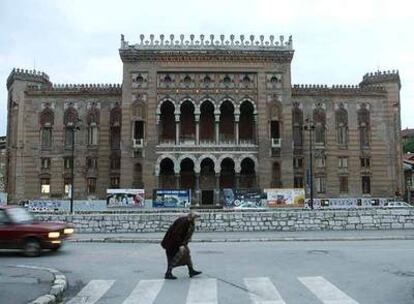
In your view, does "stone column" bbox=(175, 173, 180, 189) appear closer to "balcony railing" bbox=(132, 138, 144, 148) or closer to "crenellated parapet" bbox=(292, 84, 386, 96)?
"balcony railing" bbox=(132, 138, 144, 148)

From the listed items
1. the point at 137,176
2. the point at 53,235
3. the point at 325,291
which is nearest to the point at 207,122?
the point at 137,176

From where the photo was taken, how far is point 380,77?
2267 inches

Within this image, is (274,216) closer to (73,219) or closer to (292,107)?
(73,219)

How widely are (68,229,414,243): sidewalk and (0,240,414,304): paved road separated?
6.27 ft

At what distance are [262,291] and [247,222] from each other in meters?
14.6

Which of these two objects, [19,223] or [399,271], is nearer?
[399,271]

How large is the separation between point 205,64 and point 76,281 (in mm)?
40736

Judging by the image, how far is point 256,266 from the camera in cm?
1345

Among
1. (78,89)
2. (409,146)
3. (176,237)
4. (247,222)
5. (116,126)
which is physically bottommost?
(247,222)

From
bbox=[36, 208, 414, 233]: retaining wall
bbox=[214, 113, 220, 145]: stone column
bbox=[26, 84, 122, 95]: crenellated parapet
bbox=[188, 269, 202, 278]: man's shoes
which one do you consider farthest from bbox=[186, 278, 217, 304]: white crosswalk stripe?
bbox=[26, 84, 122, 95]: crenellated parapet

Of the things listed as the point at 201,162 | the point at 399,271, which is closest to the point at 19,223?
the point at 399,271

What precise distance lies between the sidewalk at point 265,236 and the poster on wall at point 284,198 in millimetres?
19193

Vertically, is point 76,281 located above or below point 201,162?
below

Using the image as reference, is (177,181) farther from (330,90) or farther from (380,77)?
(380,77)
